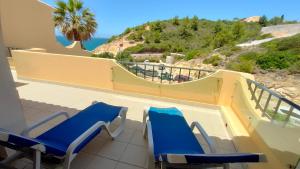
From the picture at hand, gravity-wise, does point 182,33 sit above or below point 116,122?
above

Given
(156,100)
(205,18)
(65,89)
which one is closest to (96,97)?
(65,89)

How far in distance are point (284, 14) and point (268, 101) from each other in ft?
136

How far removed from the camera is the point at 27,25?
7.01m

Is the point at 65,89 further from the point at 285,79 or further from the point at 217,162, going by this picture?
the point at 285,79

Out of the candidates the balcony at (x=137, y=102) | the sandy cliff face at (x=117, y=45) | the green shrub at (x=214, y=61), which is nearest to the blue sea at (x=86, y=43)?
the sandy cliff face at (x=117, y=45)

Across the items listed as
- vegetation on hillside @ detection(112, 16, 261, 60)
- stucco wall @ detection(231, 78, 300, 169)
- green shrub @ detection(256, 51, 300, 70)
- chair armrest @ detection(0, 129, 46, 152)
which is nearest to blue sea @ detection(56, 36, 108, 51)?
chair armrest @ detection(0, 129, 46, 152)

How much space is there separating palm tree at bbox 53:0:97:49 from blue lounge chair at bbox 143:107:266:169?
8725mm

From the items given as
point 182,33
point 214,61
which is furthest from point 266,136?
point 182,33

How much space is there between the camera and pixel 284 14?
3372 cm

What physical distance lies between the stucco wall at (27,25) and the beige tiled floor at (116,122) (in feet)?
8.80

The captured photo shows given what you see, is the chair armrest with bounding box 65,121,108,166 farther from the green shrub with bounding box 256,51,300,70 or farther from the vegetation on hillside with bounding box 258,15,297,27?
the vegetation on hillside with bounding box 258,15,297,27

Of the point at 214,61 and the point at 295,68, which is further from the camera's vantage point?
the point at 214,61

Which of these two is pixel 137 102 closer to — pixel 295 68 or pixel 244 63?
pixel 244 63

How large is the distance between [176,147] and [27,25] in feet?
25.5
